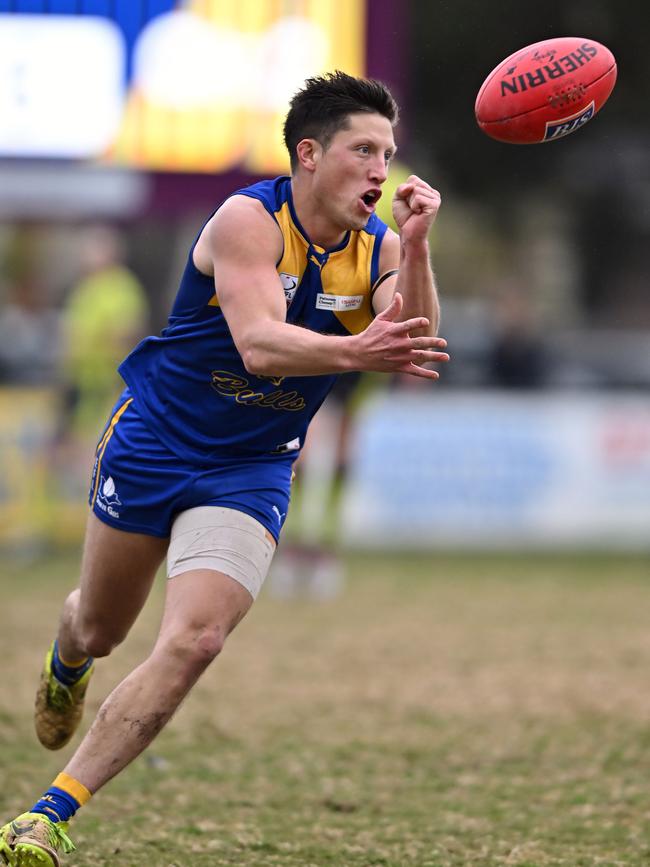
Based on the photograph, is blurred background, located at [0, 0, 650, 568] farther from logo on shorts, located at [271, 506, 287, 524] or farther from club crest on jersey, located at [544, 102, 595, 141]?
logo on shorts, located at [271, 506, 287, 524]

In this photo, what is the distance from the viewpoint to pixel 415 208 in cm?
420

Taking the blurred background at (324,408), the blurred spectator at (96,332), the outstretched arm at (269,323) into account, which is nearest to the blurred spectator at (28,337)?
the blurred background at (324,408)

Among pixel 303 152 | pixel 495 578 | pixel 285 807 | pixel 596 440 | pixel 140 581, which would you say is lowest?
pixel 285 807

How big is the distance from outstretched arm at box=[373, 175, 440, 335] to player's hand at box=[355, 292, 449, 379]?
272 mm

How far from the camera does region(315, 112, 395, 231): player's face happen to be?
4273 mm

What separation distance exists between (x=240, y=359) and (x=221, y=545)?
22.7 inches

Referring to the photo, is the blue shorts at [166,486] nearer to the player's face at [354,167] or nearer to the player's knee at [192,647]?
the player's knee at [192,647]

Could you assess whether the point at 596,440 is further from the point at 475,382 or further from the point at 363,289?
the point at 363,289

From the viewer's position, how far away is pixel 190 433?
4500 mm

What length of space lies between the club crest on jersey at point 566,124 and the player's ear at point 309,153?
79cm

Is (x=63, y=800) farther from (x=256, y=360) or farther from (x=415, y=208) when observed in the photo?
(x=415, y=208)

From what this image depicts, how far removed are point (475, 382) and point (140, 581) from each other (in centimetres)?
997

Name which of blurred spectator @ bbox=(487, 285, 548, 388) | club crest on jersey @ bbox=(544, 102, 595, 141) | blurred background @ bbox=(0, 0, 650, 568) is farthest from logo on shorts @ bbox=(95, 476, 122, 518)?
blurred spectator @ bbox=(487, 285, 548, 388)

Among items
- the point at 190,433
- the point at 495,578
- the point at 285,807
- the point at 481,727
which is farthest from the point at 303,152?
the point at 495,578
